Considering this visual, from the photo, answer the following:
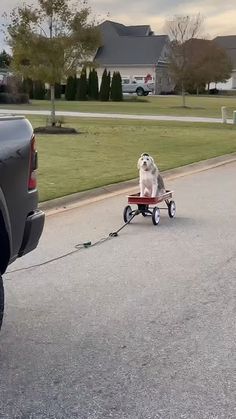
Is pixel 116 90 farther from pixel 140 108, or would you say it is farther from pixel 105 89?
pixel 140 108

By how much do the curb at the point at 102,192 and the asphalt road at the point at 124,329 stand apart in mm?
1627

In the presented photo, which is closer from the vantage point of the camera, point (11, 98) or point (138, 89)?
point (11, 98)

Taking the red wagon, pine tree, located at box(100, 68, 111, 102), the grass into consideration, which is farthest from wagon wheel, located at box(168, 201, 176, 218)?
pine tree, located at box(100, 68, 111, 102)

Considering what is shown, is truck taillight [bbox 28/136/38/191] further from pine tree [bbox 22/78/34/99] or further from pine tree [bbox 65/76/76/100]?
pine tree [bbox 65/76/76/100]

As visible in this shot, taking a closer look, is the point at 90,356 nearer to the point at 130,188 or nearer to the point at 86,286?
Result: the point at 86,286

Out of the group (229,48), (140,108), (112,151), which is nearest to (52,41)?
(112,151)

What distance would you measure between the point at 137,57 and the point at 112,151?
72670mm

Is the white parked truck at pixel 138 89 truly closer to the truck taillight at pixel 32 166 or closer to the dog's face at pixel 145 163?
the dog's face at pixel 145 163

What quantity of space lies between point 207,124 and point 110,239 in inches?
907

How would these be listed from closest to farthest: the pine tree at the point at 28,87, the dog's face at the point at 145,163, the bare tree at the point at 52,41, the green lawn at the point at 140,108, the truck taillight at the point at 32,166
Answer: the truck taillight at the point at 32,166 < the dog's face at the point at 145,163 < the bare tree at the point at 52,41 < the green lawn at the point at 140,108 < the pine tree at the point at 28,87

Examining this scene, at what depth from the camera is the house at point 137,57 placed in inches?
3359

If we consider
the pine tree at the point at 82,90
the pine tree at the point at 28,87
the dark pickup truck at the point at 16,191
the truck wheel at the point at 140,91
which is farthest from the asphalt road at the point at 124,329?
the truck wheel at the point at 140,91

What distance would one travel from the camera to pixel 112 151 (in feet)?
56.5

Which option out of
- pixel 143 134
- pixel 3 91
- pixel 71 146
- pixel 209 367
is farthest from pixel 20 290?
pixel 3 91
